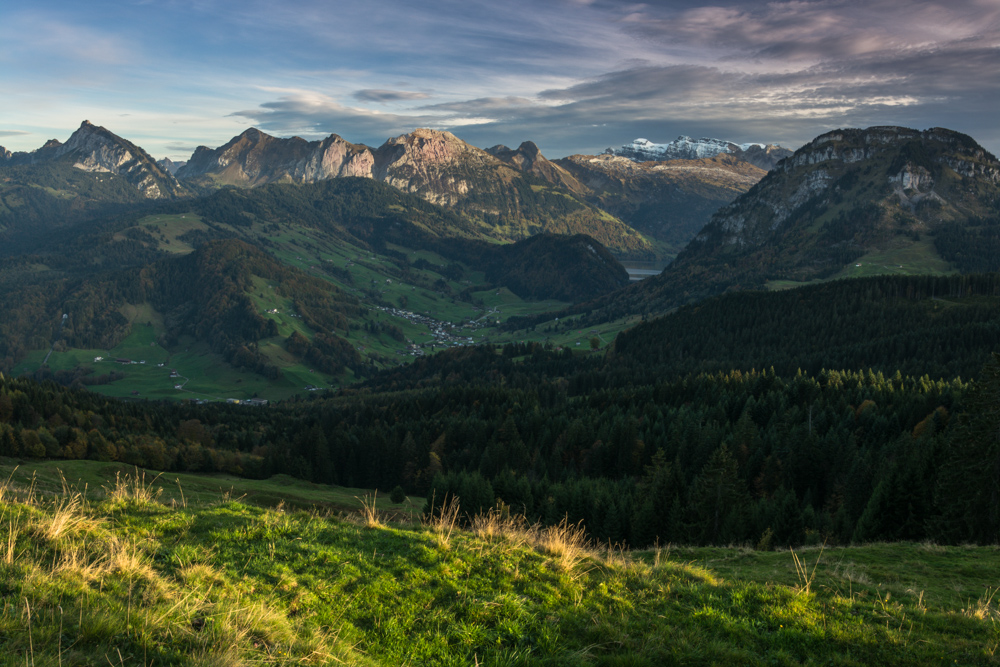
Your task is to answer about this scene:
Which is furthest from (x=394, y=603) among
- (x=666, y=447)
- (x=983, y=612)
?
(x=666, y=447)

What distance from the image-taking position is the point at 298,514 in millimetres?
19453

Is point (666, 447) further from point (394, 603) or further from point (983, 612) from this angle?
point (394, 603)

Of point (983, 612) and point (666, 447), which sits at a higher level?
point (983, 612)

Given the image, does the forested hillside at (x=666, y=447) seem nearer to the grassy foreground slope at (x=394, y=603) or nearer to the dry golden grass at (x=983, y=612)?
the dry golden grass at (x=983, y=612)

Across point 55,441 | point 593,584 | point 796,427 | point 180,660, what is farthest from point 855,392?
point 55,441

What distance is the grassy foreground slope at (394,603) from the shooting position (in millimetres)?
9062

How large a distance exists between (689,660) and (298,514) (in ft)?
46.2

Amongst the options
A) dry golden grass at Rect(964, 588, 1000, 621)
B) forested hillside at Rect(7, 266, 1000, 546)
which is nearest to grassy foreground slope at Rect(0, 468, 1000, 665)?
dry golden grass at Rect(964, 588, 1000, 621)

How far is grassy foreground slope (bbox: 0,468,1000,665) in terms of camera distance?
9062 mm

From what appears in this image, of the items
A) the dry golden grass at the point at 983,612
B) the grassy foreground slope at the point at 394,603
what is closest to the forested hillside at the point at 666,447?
the dry golden grass at the point at 983,612

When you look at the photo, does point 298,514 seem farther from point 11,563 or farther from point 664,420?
point 664,420

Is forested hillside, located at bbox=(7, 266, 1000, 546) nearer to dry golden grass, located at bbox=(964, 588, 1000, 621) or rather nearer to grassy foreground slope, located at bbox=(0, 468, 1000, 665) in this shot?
dry golden grass, located at bbox=(964, 588, 1000, 621)

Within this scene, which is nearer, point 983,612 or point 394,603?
point 394,603

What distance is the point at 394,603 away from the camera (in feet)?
40.6
